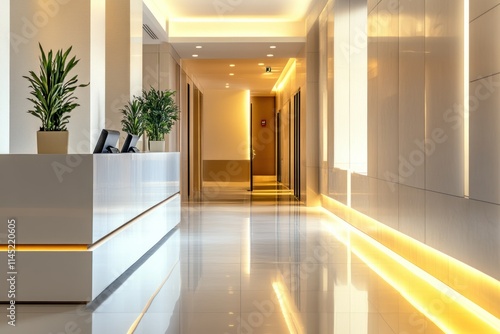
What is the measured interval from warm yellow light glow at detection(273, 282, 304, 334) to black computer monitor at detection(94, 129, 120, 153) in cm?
188

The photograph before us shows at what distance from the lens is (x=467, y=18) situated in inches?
180

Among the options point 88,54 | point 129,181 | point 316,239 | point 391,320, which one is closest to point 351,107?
point 316,239

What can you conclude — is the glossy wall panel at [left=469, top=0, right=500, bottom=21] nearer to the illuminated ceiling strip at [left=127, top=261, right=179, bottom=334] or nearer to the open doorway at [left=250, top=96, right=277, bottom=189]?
the illuminated ceiling strip at [left=127, top=261, right=179, bottom=334]

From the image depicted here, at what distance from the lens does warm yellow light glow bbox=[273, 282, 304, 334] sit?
12.2 feet

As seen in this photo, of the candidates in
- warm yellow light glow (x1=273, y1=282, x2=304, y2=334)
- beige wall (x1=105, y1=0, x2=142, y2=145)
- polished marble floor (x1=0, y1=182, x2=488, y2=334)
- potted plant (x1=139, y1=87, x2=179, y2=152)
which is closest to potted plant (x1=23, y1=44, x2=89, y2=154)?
polished marble floor (x1=0, y1=182, x2=488, y2=334)

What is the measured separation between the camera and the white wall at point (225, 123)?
24.0 m

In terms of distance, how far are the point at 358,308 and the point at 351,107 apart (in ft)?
21.2

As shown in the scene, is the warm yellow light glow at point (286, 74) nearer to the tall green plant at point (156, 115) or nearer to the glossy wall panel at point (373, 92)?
the tall green plant at point (156, 115)

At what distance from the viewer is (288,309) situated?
4.19 meters

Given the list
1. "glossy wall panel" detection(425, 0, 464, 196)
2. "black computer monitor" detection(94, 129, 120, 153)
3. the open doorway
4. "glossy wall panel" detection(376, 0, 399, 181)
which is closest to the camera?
"glossy wall panel" detection(425, 0, 464, 196)

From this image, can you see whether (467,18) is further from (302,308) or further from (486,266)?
(302,308)

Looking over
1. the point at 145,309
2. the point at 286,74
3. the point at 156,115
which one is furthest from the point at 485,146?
the point at 286,74

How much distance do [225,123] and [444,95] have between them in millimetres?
19080

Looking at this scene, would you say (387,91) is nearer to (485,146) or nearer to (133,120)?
(485,146)
